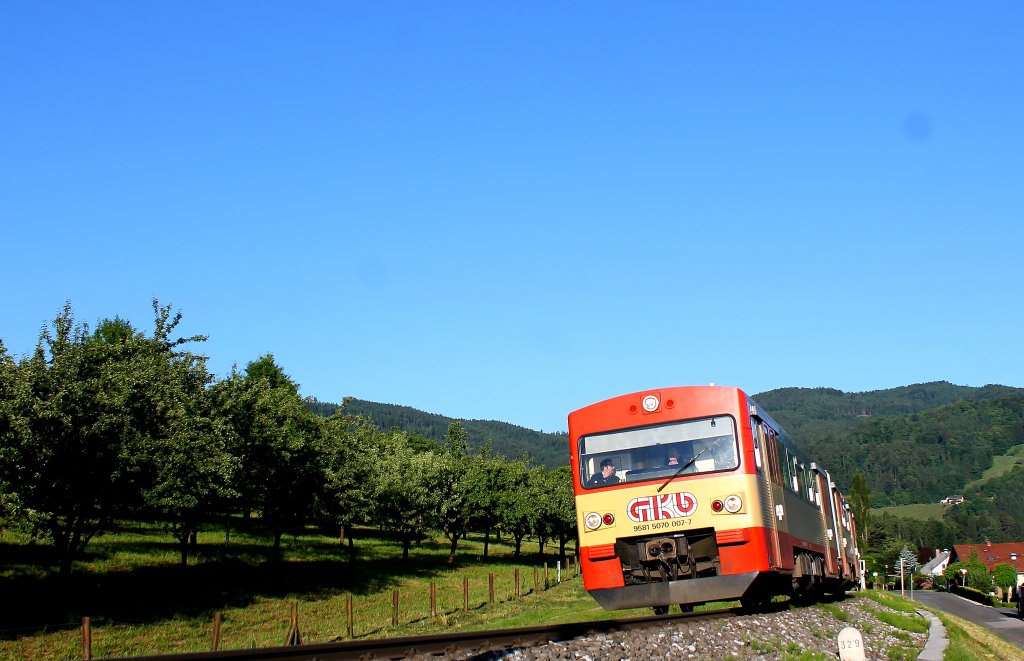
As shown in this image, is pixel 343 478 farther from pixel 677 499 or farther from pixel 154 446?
pixel 677 499

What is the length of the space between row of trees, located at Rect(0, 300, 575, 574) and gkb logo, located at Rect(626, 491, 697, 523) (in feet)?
45.1

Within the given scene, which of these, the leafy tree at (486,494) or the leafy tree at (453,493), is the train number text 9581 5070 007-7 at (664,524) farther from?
the leafy tree at (486,494)

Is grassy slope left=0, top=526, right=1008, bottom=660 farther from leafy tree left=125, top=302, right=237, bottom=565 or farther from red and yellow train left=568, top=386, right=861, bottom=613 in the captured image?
red and yellow train left=568, top=386, right=861, bottom=613

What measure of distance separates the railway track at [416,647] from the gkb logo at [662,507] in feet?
6.29

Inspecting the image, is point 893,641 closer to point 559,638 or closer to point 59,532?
point 559,638

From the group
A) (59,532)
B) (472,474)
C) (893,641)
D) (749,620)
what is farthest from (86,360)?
(472,474)

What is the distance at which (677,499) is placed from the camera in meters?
15.3

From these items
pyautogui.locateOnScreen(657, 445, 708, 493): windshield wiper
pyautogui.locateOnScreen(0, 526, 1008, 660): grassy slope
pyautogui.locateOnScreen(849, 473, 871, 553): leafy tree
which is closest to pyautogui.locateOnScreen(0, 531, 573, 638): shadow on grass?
pyautogui.locateOnScreen(0, 526, 1008, 660): grassy slope

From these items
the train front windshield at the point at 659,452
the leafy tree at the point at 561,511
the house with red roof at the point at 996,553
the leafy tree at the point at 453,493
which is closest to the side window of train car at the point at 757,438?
the train front windshield at the point at 659,452

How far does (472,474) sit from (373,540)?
25.7 feet

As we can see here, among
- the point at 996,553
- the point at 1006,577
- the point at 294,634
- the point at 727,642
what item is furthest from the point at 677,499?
the point at 996,553

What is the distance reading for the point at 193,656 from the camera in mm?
9602

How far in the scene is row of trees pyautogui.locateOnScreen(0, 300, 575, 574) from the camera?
21812 mm

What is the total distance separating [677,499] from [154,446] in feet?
48.8
